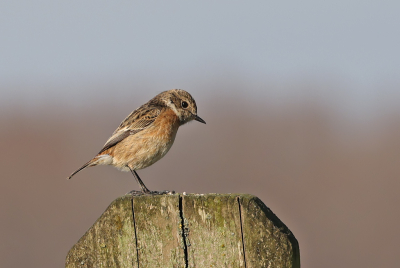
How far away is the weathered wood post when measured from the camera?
3.89 meters

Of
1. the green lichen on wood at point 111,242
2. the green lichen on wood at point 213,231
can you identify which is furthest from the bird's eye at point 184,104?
the green lichen on wood at point 213,231

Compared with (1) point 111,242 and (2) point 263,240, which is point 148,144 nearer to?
(1) point 111,242

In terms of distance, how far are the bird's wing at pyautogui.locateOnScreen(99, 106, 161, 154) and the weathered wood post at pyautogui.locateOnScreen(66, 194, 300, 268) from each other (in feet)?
11.6

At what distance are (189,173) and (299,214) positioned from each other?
539 centimetres

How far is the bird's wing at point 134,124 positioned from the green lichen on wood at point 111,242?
11.6 ft

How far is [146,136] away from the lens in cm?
757

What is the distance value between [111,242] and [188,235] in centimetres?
55

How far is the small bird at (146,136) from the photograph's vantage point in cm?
757

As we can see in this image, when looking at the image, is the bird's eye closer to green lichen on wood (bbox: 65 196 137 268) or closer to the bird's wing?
the bird's wing

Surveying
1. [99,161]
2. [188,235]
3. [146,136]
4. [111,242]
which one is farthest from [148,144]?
[188,235]

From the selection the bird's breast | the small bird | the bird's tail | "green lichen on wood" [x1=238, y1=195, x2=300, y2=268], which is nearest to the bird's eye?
the small bird

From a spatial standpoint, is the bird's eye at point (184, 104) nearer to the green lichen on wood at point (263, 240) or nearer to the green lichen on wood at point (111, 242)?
the green lichen on wood at point (111, 242)

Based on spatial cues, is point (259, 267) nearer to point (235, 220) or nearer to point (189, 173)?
point (235, 220)

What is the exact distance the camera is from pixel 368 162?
1000 inches
